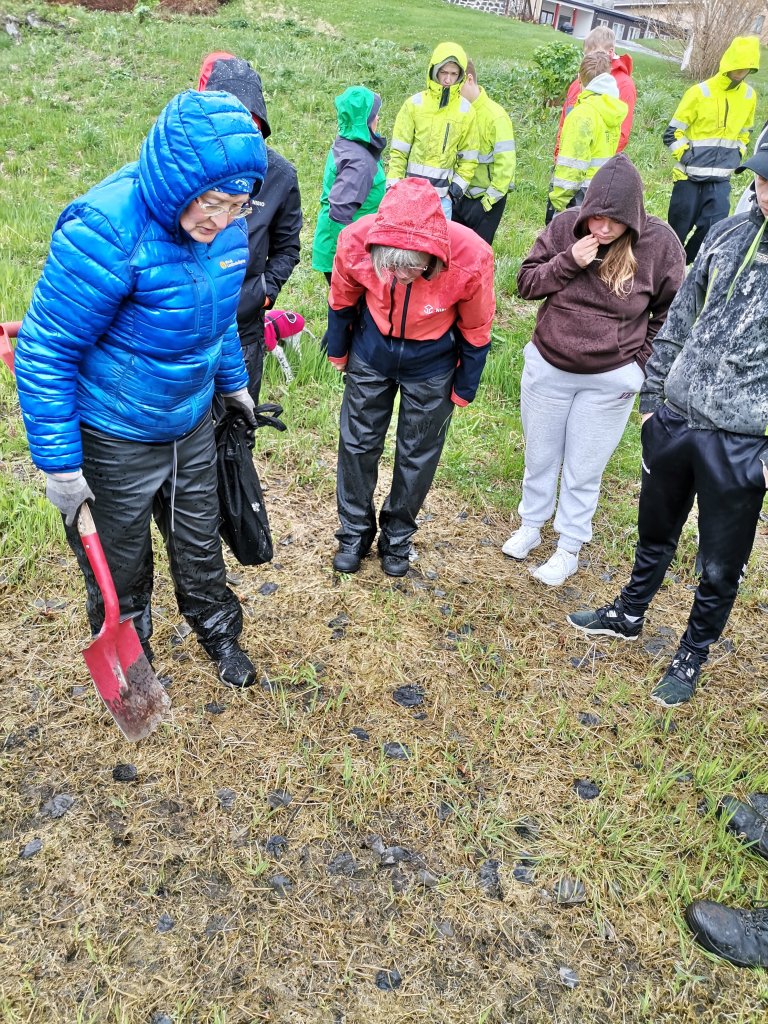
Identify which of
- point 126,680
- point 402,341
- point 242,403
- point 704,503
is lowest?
point 126,680

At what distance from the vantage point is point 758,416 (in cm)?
257

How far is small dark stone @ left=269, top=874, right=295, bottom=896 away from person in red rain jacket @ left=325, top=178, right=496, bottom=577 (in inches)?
63.2

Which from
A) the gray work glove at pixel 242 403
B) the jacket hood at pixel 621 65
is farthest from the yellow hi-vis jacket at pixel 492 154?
the gray work glove at pixel 242 403

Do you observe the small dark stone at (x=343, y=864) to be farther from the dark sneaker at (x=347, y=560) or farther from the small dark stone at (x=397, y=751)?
the dark sneaker at (x=347, y=560)

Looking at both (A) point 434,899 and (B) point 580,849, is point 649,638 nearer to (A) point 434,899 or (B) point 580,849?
(B) point 580,849

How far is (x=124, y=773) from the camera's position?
8.79 ft

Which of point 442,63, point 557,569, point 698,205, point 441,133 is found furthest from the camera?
point 698,205

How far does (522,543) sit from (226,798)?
2.07 m

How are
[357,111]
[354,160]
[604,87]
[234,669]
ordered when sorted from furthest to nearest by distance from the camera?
1. [604,87]
2. [354,160]
3. [357,111]
4. [234,669]

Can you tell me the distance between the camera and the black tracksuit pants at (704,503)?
267cm

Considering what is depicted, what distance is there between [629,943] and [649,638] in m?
1.55

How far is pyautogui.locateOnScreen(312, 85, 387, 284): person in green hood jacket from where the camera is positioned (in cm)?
477

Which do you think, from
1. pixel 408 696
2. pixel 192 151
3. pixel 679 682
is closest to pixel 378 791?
pixel 408 696

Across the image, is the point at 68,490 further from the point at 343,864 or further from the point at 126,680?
the point at 343,864
